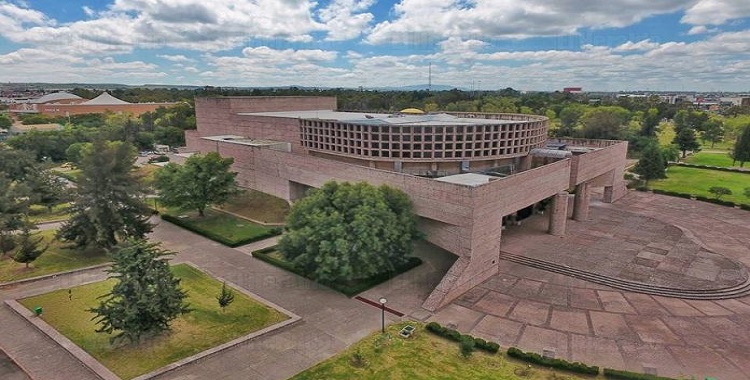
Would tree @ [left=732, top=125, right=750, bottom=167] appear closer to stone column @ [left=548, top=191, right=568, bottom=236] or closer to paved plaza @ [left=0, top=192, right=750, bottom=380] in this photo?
paved plaza @ [left=0, top=192, right=750, bottom=380]

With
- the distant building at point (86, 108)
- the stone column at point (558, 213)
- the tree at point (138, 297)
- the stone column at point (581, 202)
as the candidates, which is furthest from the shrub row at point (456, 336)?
the distant building at point (86, 108)

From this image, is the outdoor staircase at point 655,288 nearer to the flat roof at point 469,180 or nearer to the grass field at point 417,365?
the flat roof at point 469,180

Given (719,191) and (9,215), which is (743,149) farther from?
(9,215)

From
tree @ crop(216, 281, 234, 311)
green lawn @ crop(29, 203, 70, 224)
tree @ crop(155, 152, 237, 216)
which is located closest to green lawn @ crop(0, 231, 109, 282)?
tree @ crop(155, 152, 237, 216)

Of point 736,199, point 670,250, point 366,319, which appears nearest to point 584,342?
point 366,319

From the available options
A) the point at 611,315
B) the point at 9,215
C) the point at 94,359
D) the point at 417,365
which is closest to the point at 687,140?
the point at 611,315

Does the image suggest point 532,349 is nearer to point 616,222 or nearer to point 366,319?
point 366,319
